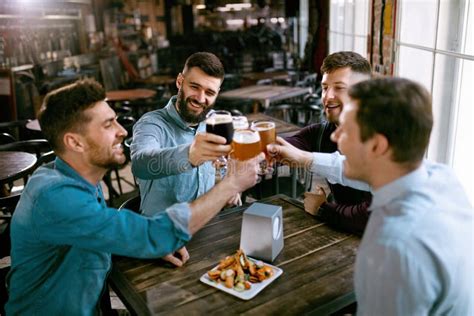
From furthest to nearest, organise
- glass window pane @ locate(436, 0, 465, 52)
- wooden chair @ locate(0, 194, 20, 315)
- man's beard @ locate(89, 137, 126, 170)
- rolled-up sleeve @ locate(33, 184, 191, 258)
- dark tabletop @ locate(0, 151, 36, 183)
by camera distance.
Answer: dark tabletop @ locate(0, 151, 36, 183)
glass window pane @ locate(436, 0, 465, 52)
wooden chair @ locate(0, 194, 20, 315)
man's beard @ locate(89, 137, 126, 170)
rolled-up sleeve @ locate(33, 184, 191, 258)

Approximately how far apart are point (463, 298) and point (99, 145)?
1258mm

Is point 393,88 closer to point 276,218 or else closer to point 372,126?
point 372,126

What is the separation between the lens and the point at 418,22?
3.66 metres

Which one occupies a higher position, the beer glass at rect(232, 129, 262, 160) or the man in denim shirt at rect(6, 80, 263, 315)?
the beer glass at rect(232, 129, 262, 160)

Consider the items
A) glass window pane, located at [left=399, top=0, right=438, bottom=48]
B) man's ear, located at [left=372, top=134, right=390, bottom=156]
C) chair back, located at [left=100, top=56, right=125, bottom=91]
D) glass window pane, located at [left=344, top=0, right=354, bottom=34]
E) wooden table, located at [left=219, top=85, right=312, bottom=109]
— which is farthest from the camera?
chair back, located at [left=100, top=56, right=125, bottom=91]

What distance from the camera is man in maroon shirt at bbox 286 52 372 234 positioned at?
191 cm

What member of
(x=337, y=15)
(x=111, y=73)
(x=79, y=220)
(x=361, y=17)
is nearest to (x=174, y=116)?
(x=79, y=220)

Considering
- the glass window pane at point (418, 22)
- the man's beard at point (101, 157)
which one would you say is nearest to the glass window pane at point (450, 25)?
the glass window pane at point (418, 22)

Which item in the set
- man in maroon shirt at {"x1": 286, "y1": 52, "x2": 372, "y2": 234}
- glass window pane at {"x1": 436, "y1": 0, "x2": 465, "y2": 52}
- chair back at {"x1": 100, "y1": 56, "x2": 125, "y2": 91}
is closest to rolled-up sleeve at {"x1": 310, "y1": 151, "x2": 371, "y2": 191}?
man in maroon shirt at {"x1": 286, "y1": 52, "x2": 372, "y2": 234}

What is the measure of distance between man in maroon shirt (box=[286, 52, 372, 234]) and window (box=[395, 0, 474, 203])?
3.45 ft

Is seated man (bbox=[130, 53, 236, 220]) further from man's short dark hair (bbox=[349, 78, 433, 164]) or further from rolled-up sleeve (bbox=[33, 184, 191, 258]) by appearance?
man's short dark hair (bbox=[349, 78, 433, 164])

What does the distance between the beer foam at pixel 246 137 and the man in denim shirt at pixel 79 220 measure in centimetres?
8

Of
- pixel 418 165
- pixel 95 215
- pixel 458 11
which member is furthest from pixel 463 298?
pixel 458 11

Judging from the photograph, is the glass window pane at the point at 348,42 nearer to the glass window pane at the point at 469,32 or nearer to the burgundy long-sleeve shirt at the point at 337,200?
the glass window pane at the point at 469,32
